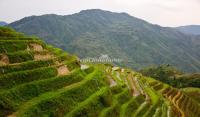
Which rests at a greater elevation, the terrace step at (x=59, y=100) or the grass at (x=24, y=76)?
the grass at (x=24, y=76)

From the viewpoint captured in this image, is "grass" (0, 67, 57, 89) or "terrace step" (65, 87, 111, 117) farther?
"terrace step" (65, 87, 111, 117)

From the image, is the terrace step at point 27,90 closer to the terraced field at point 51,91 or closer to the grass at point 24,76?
the terraced field at point 51,91

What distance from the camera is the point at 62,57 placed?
180ft

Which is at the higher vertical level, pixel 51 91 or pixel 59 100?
pixel 51 91

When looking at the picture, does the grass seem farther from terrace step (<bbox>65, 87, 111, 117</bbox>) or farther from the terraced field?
terrace step (<bbox>65, 87, 111, 117</bbox>)

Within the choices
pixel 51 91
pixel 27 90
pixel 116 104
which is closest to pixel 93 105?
pixel 51 91

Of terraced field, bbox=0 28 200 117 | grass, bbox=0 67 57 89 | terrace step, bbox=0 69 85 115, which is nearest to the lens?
terrace step, bbox=0 69 85 115

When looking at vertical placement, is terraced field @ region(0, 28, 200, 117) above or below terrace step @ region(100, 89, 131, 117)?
above

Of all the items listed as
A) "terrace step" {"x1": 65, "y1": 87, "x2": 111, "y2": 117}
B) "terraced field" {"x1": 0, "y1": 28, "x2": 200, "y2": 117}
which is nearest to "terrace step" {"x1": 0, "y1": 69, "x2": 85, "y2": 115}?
"terraced field" {"x1": 0, "y1": 28, "x2": 200, "y2": 117}

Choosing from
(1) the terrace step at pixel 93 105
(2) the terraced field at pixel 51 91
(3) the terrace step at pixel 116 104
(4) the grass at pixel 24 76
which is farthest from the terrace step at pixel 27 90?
(3) the terrace step at pixel 116 104

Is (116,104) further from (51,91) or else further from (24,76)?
(24,76)

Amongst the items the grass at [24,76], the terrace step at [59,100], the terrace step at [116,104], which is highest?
the grass at [24,76]

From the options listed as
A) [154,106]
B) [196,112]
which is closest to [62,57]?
[154,106]

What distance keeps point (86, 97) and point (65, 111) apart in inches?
314
